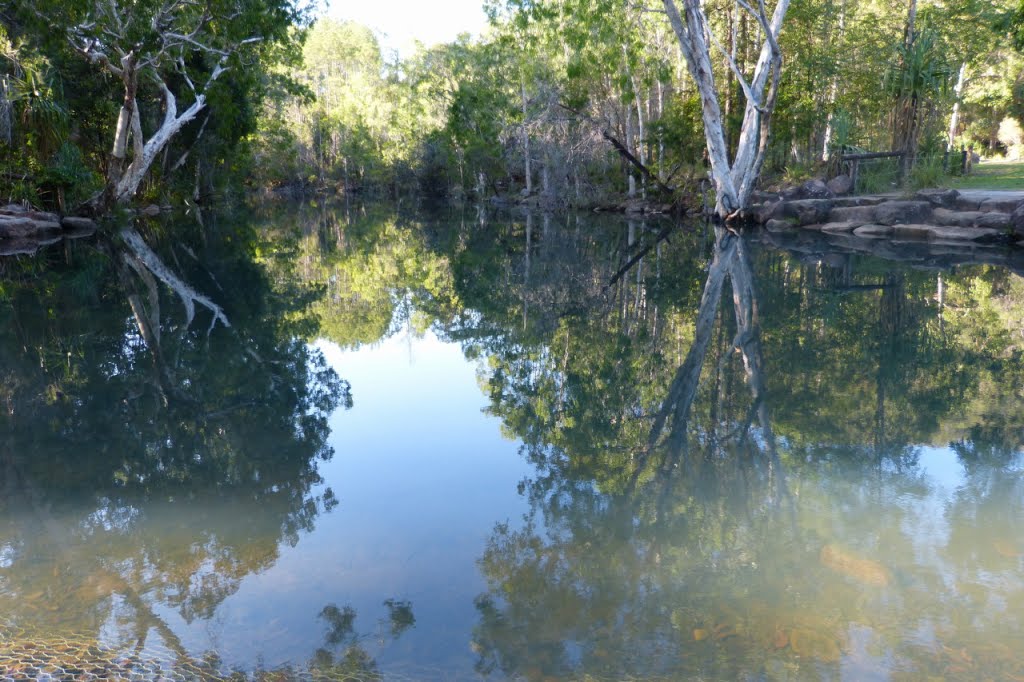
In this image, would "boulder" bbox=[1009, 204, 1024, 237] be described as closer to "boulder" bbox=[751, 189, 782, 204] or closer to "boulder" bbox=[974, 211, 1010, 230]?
"boulder" bbox=[974, 211, 1010, 230]

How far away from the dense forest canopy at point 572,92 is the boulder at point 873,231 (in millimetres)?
3970

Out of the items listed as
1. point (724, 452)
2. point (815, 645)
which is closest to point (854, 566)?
point (815, 645)

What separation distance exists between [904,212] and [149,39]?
21457 millimetres

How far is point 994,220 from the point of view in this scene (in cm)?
1516

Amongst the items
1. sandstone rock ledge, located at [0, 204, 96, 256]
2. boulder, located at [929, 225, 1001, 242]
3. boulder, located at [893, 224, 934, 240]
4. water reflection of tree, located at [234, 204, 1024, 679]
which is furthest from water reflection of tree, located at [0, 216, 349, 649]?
boulder, located at [893, 224, 934, 240]

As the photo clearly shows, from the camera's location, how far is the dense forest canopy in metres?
20.4

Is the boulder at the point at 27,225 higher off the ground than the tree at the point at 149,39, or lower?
lower

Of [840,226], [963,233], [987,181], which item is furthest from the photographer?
[987,181]

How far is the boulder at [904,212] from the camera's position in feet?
56.5

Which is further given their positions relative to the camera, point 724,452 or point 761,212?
point 761,212

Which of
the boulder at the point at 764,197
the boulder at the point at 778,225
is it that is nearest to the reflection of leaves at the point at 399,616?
the boulder at the point at 778,225

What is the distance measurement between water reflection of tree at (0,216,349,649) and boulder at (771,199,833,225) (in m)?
15.4

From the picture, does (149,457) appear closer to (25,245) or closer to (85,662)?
(85,662)

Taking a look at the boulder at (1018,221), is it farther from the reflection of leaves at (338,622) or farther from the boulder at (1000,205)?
the reflection of leaves at (338,622)
